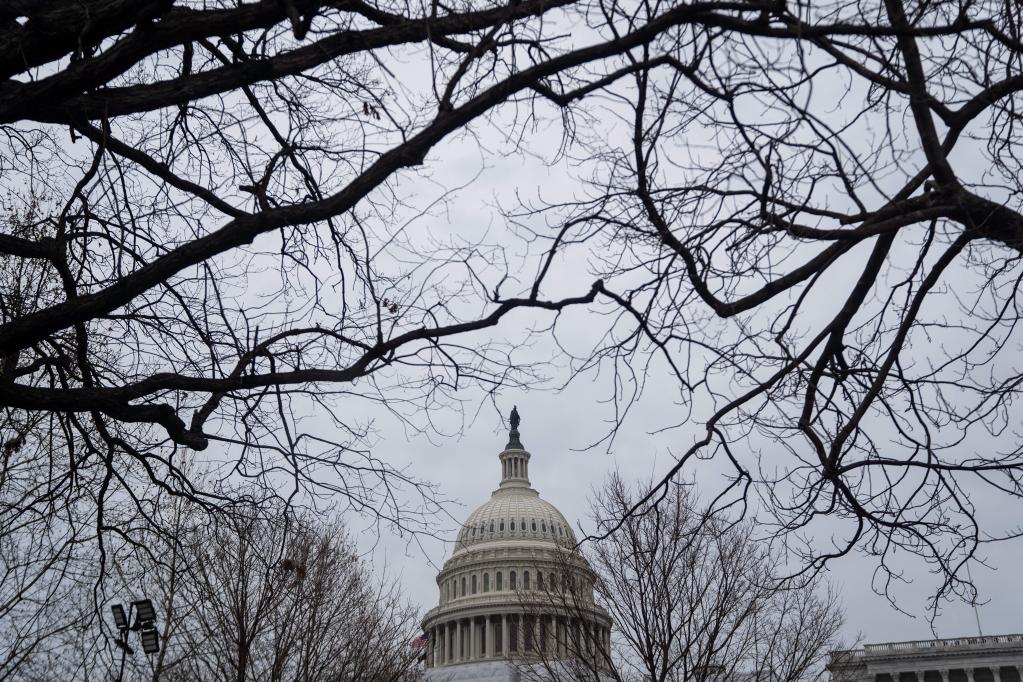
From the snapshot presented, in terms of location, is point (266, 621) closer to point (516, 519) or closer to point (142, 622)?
point (142, 622)

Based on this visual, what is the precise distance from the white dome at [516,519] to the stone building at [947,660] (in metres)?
32.5

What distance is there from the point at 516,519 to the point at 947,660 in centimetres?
4470

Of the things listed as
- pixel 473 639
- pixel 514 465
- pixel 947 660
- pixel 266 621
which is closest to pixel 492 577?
pixel 473 639

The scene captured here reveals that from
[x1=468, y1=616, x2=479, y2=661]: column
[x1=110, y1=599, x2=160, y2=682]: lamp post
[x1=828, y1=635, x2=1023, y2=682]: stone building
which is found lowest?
[x1=110, y1=599, x2=160, y2=682]: lamp post

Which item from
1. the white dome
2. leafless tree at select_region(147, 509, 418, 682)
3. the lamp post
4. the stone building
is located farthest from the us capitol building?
the lamp post

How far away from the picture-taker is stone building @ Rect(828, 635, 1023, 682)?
249 ft

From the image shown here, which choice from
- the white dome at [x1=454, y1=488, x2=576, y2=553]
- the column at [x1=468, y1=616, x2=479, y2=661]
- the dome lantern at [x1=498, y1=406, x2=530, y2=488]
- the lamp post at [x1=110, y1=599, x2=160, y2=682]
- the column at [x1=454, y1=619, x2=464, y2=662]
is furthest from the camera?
the dome lantern at [x1=498, y1=406, x2=530, y2=488]

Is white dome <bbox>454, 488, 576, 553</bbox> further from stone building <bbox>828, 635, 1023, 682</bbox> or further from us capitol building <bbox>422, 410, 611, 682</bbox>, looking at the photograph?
stone building <bbox>828, 635, 1023, 682</bbox>

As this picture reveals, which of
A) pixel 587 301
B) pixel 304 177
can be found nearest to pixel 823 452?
pixel 587 301

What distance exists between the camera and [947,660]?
76688 millimetres

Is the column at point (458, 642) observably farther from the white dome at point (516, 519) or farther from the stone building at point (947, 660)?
the stone building at point (947, 660)

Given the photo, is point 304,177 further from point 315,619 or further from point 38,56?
point 315,619

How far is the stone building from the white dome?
107ft

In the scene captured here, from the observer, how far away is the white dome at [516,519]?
104 meters
